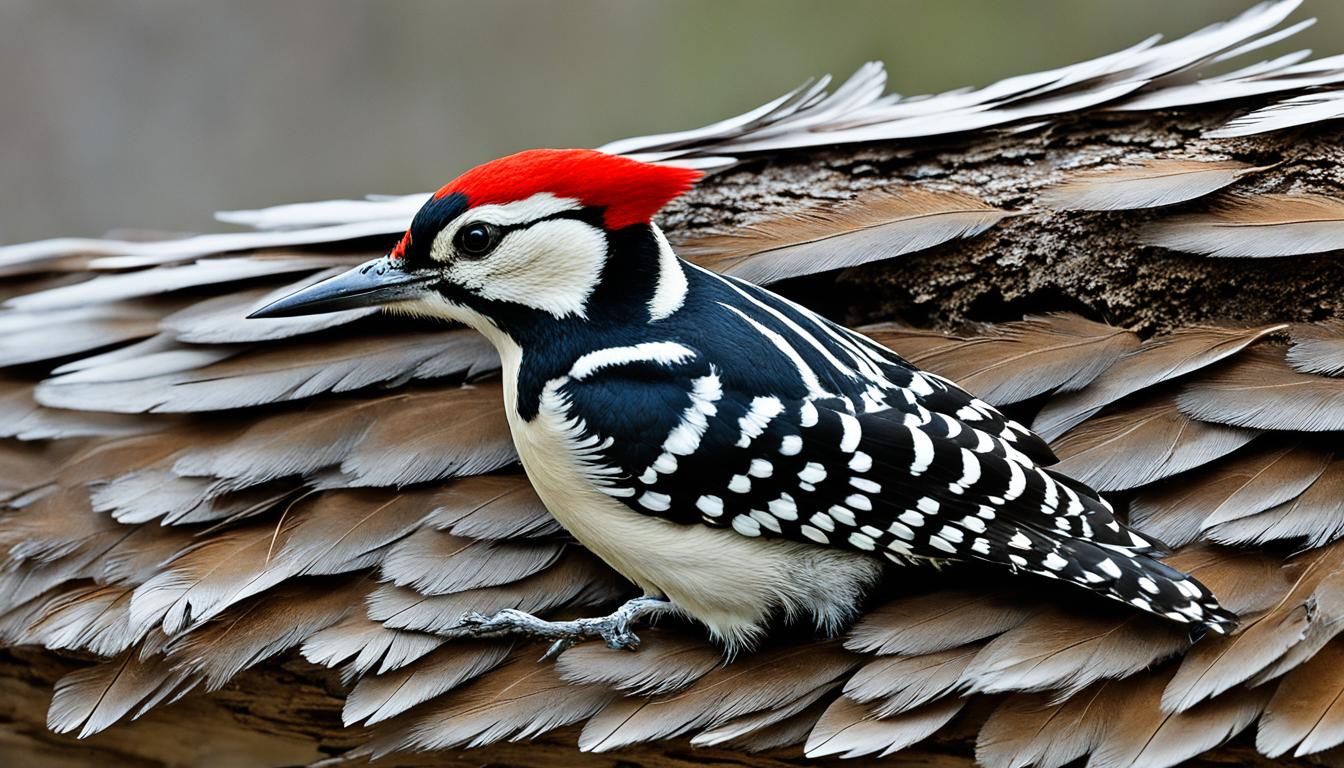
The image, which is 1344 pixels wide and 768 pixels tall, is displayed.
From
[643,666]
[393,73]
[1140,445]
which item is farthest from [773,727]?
[393,73]

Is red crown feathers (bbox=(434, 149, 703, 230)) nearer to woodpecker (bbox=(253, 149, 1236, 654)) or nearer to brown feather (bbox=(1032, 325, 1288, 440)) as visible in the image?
woodpecker (bbox=(253, 149, 1236, 654))

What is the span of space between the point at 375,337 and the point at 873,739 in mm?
907

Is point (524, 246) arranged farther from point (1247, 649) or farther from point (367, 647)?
point (1247, 649)

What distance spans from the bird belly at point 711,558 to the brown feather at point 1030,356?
32cm

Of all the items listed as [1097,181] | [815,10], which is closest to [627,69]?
[815,10]

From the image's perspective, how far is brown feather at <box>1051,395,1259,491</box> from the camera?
140 centimetres

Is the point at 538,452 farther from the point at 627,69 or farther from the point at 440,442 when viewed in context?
the point at 627,69

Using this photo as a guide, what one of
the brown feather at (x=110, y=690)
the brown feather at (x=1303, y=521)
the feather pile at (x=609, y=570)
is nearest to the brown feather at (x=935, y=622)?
the feather pile at (x=609, y=570)

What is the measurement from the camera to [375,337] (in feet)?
5.47

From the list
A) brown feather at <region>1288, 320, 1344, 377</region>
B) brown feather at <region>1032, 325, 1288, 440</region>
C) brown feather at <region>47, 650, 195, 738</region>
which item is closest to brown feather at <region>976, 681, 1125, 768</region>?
brown feather at <region>1032, 325, 1288, 440</region>

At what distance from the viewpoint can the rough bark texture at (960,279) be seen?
1485 millimetres

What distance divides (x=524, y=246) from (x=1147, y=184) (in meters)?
0.83

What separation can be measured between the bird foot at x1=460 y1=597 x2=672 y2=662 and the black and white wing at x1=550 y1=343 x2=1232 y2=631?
148 mm

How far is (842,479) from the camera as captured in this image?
131cm
